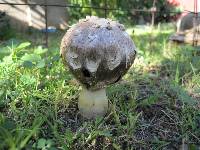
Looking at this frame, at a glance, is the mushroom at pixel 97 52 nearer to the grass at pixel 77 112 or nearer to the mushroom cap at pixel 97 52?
the mushroom cap at pixel 97 52

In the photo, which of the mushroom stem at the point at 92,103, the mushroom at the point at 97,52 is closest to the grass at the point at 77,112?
the mushroom stem at the point at 92,103

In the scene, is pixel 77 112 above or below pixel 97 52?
below

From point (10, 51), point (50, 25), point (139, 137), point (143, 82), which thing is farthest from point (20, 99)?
point (50, 25)

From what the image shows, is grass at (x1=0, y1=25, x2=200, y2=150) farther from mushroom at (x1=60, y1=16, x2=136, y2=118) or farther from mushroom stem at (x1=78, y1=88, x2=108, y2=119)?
mushroom at (x1=60, y1=16, x2=136, y2=118)

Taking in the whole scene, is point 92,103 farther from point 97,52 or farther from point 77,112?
point 97,52

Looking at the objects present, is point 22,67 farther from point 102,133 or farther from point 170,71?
point 170,71

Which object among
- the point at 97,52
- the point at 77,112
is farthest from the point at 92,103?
the point at 97,52
